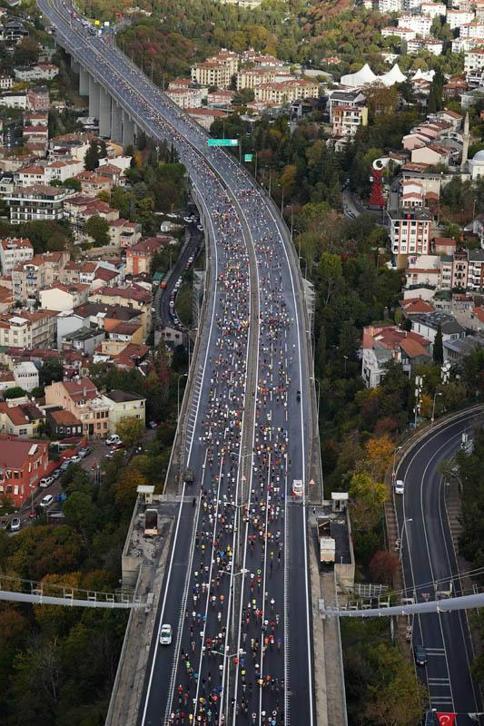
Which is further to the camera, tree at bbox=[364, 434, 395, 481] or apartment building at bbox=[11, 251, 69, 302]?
apartment building at bbox=[11, 251, 69, 302]

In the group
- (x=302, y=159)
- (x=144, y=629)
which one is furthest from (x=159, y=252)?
(x=144, y=629)

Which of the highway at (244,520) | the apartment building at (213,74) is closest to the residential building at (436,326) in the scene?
the highway at (244,520)

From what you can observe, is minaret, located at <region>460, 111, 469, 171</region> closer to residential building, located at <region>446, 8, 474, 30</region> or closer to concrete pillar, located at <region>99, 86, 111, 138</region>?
concrete pillar, located at <region>99, 86, 111, 138</region>

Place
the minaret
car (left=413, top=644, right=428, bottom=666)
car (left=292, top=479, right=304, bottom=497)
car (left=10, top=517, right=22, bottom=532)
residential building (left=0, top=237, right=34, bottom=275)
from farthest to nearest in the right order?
1. the minaret
2. residential building (left=0, top=237, right=34, bottom=275)
3. car (left=10, top=517, right=22, bottom=532)
4. car (left=292, top=479, right=304, bottom=497)
5. car (left=413, top=644, right=428, bottom=666)

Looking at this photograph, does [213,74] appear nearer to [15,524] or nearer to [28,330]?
[28,330]

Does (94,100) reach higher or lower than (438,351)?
higher

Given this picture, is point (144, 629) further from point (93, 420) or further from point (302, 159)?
point (302, 159)

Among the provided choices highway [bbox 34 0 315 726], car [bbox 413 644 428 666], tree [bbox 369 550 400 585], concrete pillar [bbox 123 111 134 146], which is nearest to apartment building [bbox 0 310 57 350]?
highway [bbox 34 0 315 726]

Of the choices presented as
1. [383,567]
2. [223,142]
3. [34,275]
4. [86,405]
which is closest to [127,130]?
[223,142]
